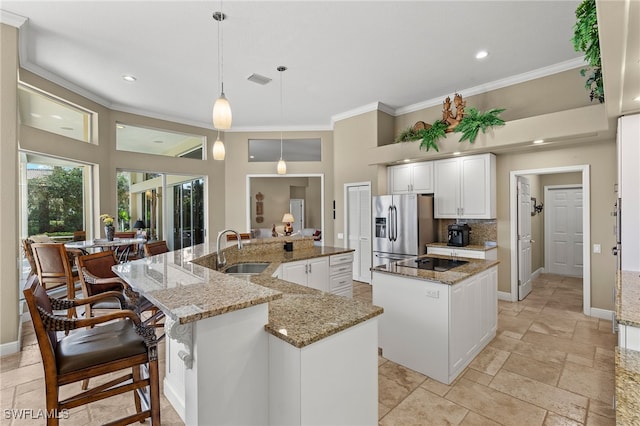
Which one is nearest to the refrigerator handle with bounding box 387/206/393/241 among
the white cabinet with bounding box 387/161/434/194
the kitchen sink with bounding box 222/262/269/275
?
the white cabinet with bounding box 387/161/434/194

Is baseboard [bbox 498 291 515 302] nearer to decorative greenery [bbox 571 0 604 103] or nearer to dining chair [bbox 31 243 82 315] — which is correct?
decorative greenery [bbox 571 0 604 103]

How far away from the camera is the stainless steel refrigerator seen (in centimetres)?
492

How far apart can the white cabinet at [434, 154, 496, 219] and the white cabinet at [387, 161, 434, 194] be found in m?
0.13

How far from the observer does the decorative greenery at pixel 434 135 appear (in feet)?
15.0

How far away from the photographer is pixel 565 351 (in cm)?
305

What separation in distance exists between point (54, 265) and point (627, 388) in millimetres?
4786

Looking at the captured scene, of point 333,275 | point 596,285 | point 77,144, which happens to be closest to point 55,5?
point 77,144

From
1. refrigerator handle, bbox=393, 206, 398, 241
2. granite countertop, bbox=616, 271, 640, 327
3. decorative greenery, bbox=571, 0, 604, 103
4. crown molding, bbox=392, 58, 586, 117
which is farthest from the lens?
refrigerator handle, bbox=393, 206, 398, 241

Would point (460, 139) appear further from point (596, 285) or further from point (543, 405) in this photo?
point (543, 405)

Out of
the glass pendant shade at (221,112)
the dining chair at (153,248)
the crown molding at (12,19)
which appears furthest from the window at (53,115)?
the glass pendant shade at (221,112)

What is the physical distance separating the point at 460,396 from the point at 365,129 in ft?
15.0

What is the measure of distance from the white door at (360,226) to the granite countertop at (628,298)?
3.66 m

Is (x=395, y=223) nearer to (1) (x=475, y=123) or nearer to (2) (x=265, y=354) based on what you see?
(1) (x=475, y=123)

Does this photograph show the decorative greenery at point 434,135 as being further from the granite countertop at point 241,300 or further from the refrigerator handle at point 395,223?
the granite countertop at point 241,300
